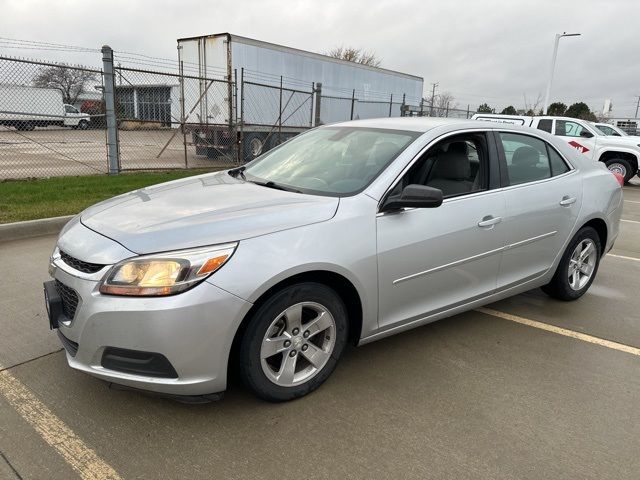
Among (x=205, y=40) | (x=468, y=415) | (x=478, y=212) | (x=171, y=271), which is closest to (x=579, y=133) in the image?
(x=205, y=40)

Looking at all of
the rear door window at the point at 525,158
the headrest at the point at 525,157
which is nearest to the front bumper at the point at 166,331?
the rear door window at the point at 525,158

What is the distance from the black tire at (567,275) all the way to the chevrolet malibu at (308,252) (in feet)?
0.12

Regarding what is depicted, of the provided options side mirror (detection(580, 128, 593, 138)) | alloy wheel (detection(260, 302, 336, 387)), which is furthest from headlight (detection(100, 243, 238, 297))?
side mirror (detection(580, 128, 593, 138))

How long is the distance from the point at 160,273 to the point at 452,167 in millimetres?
2165

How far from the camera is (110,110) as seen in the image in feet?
32.5

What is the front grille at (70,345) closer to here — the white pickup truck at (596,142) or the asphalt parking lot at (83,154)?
the asphalt parking lot at (83,154)

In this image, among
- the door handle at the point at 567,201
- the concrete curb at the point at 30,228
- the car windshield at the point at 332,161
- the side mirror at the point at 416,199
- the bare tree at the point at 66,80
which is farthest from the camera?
the bare tree at the point at 66,80

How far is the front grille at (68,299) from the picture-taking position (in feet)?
8.25

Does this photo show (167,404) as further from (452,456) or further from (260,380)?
(452,456)

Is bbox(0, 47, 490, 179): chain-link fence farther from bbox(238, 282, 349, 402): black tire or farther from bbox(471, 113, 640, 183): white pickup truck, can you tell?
bbox(238, 282, 349, 402): black tire

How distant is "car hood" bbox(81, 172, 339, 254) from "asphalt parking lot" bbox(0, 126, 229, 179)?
26.5ft

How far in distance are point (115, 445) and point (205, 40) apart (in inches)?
579

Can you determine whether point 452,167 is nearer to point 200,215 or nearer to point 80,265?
point 200,215

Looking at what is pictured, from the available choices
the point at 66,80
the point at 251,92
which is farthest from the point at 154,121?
the point at 251,92
